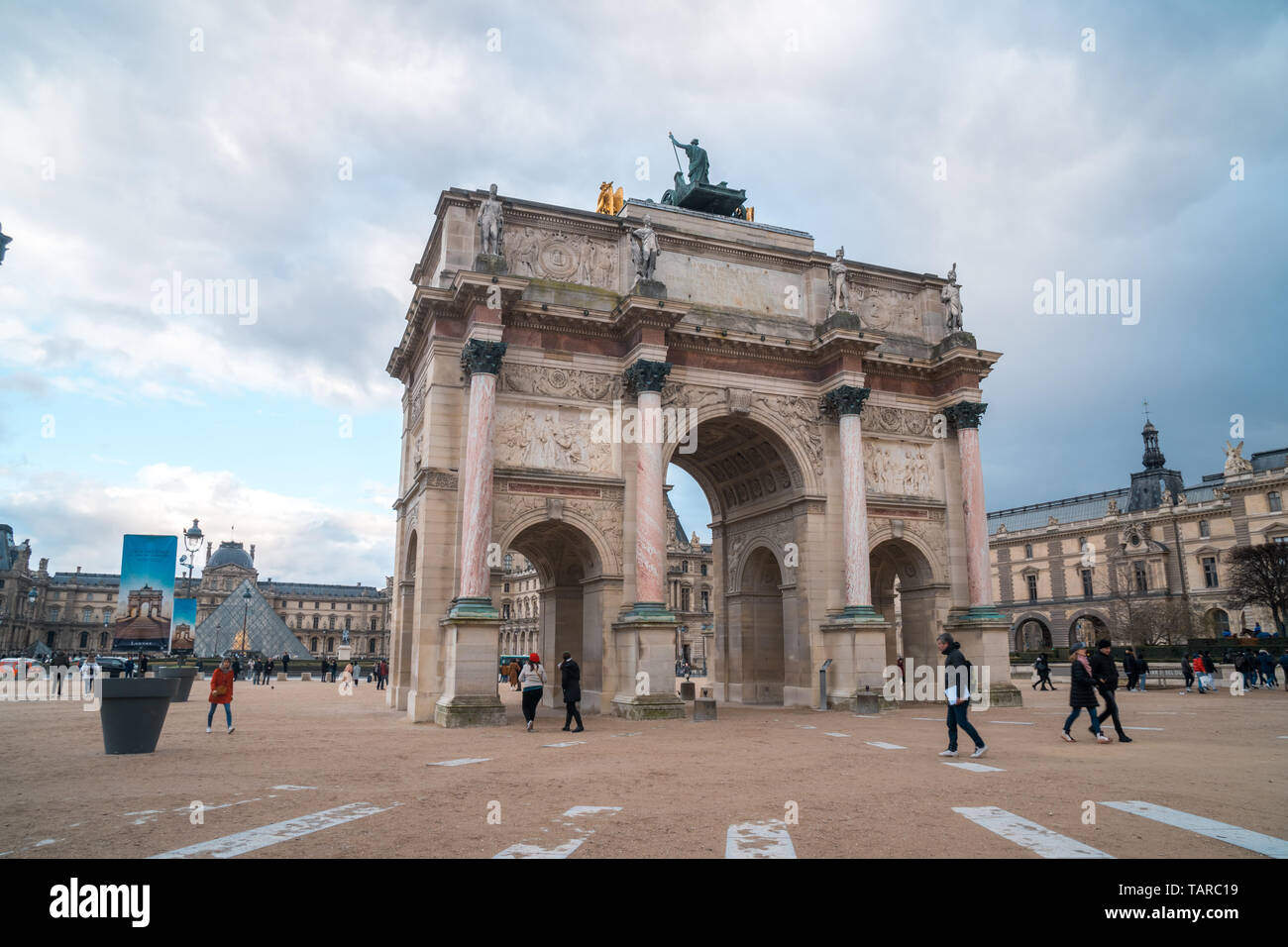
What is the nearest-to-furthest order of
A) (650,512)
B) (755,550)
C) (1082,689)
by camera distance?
(1082,689), (650,512), (755,550)

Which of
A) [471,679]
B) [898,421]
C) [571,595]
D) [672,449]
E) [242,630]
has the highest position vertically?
[898,421]

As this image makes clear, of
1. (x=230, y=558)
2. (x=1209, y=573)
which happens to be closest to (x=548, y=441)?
(x=1209, y=573)

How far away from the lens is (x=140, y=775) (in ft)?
40.8

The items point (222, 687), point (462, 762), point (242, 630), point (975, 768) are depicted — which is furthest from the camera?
point (242, 630)

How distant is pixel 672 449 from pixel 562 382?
4.18m

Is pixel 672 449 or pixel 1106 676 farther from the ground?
pixel 672 449

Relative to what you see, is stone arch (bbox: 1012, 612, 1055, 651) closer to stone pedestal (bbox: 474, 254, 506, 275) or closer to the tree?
the tree

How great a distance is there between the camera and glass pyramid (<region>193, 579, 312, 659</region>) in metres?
80.2

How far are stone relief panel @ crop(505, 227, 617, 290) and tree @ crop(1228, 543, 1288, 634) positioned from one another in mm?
52350

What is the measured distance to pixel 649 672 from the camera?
2370cm

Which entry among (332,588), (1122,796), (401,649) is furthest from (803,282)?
(332,588)

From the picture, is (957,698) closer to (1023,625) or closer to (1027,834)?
(1027,834)
